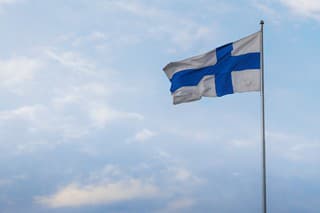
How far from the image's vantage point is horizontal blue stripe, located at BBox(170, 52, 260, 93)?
30.4 metres

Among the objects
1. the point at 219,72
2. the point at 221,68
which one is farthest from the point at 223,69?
the point at 219,72

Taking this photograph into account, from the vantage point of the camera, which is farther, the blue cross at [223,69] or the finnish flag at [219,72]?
the blue cross at [223,69]

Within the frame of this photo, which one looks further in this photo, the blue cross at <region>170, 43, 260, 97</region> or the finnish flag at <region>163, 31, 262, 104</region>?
the blue cross at <region>170, 43, 260, 97</region>

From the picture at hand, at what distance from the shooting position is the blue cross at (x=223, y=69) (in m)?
30.5

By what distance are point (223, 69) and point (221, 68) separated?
13 centimetres

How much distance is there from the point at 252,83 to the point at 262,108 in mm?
1947

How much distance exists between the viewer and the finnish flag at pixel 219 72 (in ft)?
99.5

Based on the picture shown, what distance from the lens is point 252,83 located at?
3003cm

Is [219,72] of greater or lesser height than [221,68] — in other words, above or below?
below

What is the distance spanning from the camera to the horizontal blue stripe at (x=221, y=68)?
99.8 ft

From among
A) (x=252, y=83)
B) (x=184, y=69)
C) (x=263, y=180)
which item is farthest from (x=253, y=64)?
(x=263, y=180)

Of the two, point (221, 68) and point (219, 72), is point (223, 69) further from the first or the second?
point (219, 72)

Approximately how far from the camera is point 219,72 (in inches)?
1223

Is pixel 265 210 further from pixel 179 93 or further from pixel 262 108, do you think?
pixel 179 93
